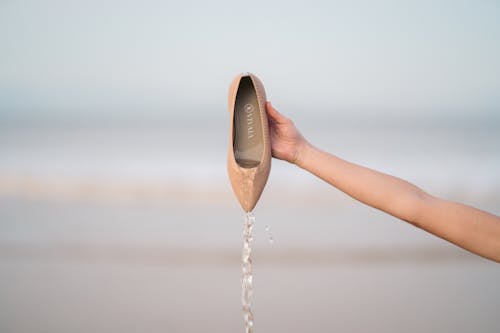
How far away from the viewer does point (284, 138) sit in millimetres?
1553

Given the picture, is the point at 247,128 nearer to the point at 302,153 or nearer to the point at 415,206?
the point at 302,153

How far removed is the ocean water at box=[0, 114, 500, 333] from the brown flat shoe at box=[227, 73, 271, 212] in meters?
1.51

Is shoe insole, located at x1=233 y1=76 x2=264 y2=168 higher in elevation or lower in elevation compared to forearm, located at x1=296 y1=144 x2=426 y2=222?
higher

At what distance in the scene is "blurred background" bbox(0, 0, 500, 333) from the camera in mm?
3443

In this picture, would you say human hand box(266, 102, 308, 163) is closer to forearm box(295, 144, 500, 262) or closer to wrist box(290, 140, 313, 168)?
wrist box(290, 140, 313, 168)

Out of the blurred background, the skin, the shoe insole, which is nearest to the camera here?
the skin

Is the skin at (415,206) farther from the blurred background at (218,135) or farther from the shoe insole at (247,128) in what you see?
the blurred background at (218,135)

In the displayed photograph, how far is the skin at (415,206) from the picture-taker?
125 cm

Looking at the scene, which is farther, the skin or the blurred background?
the blurred background

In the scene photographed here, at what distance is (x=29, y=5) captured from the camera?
11.9 feet

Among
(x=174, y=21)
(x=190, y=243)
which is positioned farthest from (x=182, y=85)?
(x=190, y=243)

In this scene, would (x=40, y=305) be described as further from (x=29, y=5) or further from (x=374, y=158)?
(x=374, y=158)

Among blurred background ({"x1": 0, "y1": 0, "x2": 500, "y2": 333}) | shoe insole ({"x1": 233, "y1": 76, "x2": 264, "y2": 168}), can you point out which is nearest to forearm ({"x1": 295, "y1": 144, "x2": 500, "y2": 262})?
shoe insole ({"x1": 233, "y1": 76, "x2": 264, "y2": 168})

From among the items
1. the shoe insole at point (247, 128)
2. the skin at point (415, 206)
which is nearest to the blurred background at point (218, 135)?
the shoe insole at point (247, 128)
